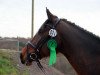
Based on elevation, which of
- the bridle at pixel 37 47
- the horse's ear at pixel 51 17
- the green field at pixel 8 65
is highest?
the horse's ear at pixel 51 17

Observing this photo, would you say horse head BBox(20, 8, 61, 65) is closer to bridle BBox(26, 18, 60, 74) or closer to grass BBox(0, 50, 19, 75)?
bridle BBox(26, 18, 60, 74)

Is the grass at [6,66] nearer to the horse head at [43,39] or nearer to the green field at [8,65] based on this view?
the green field at [8,65]

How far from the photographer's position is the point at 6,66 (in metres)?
18.4

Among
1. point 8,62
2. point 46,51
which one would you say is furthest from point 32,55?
point 8,62

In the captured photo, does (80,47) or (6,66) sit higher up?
(80,47)

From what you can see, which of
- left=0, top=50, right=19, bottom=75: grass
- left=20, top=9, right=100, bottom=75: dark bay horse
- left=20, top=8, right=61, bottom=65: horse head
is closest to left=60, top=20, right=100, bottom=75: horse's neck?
left=20, top=9, right=100, bottom=75: dark bay horse

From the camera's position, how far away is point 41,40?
6.88 m

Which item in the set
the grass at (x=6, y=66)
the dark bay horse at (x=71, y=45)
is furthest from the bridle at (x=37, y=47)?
the grass at (x=6, y=66)

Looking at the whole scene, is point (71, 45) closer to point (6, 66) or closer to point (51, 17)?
point (51, 17)

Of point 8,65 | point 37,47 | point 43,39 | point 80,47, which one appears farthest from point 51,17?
point 8,65

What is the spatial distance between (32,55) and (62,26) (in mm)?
899

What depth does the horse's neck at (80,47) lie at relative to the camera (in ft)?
21.3

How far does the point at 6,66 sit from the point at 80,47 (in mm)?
12232

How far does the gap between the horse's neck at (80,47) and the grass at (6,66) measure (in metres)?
10.5
